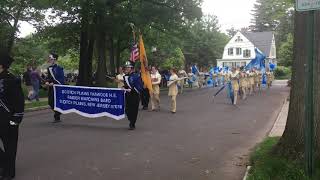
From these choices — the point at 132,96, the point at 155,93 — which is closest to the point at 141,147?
the point at 132,96

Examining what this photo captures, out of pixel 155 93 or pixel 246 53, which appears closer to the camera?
pixel 155 93

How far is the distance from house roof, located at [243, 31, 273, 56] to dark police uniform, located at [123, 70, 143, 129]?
81.0 m

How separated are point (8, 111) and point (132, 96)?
621 centimetres

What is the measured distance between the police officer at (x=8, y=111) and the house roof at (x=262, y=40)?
87361 mm

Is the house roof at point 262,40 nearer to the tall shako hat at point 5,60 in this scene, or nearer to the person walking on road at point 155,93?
the person walking on road at point 155,93

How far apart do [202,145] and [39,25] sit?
3258cm

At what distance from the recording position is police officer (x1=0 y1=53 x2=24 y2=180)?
23.8ft

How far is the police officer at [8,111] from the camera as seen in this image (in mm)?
7246

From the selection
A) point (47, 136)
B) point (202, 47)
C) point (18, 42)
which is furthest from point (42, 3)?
point (202, 47)

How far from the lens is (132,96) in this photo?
13352mm

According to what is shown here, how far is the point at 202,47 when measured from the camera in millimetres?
76625

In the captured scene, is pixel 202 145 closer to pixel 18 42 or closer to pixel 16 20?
pixel 16 20

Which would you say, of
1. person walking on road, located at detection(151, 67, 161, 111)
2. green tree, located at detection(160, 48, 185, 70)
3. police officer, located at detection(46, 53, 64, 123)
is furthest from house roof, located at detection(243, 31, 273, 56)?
police officer, located at detection(46, 53, 64, 123)

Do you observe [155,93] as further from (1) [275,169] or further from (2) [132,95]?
(1) [275,169]
